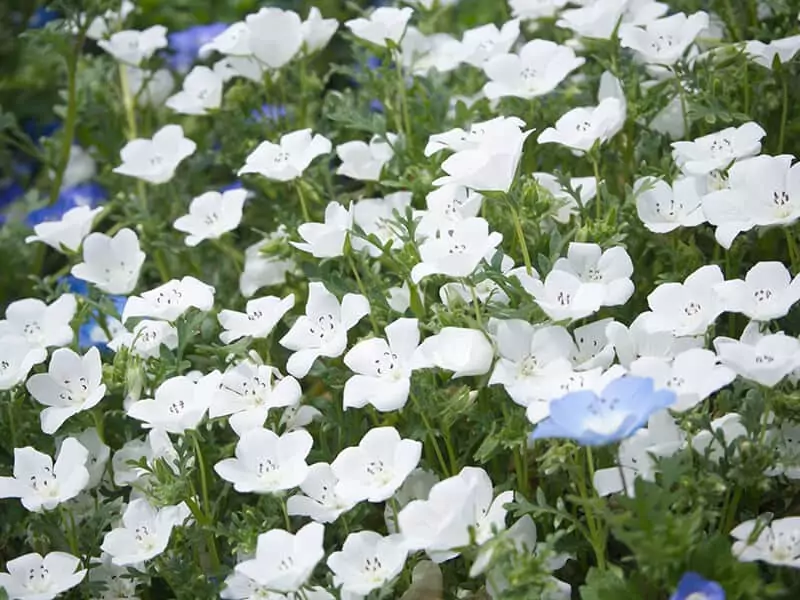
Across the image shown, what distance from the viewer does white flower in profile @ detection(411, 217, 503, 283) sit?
1.31m

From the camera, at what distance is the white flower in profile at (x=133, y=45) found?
2.00 m

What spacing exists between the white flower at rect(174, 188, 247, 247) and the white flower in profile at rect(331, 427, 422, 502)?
505mm

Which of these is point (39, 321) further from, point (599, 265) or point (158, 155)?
point (599, 265)

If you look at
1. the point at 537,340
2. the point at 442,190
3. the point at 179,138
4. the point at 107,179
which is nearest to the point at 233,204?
the point at 179,138

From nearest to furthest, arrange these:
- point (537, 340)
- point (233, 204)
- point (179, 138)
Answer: point (537, 340) < point (233, 204) < point (179, 138)

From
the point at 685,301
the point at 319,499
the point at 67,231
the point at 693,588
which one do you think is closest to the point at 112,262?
the point at 67,231

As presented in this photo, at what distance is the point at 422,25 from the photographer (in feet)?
6.61

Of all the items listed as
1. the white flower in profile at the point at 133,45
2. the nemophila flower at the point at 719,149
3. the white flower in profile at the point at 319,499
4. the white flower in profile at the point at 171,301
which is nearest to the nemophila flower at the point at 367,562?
the white flower in profile at the point at 319,499

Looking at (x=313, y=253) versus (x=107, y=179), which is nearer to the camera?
(x=313, y=253)

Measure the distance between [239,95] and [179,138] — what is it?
0.42ft

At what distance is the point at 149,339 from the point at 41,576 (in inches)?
13.4

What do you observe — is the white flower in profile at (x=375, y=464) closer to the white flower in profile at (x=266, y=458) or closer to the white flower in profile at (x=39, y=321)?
the white flower in profile at (x=266, y=458)

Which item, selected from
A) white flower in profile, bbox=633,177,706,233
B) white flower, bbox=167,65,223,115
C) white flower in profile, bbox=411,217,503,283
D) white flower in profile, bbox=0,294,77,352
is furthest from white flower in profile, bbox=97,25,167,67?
white flower in profile, bbox=633,177,706,233

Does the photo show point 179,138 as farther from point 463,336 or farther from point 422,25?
point 463,336
